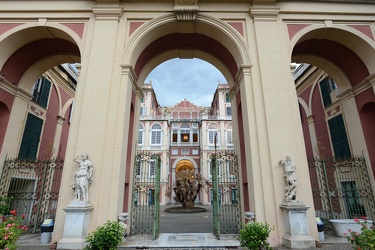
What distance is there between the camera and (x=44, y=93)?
38.9ft

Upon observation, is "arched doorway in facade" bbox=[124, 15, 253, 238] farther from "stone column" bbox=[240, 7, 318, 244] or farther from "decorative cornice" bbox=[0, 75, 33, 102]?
"decorative cornice" bbox=[0, 75, 33, 102]

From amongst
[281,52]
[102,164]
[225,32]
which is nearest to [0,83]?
[102,164]

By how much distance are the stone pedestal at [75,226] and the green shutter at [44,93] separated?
8.01 metres

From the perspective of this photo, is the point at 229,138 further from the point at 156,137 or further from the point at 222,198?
the point at 222,198

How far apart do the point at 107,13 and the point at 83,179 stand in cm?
591

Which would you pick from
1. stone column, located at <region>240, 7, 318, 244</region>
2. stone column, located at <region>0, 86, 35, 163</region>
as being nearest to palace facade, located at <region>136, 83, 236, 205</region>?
stone column, located at <region>0, 86, 35, 163</region>

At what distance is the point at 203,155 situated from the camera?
28.5m

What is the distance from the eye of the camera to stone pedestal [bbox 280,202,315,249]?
18.2ft

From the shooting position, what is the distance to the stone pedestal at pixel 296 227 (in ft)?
18.2

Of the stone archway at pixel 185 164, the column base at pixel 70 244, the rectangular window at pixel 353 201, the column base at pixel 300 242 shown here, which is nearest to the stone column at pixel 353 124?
the rectangular window at pixel 353 201

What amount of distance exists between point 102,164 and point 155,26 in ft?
17.4

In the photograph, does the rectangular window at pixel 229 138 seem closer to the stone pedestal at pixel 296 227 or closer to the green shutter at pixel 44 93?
the green shutter at pixel 44 93

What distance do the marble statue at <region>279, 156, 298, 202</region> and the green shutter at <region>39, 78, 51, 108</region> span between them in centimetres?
1187

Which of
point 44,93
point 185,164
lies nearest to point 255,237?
point 44,93
